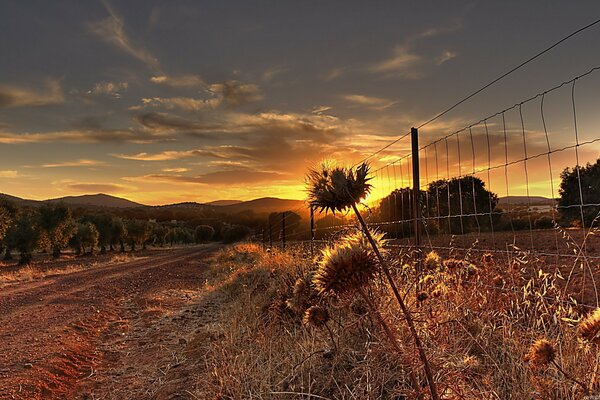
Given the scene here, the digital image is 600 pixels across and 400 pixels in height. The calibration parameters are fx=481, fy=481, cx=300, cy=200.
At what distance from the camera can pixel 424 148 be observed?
21.4ft

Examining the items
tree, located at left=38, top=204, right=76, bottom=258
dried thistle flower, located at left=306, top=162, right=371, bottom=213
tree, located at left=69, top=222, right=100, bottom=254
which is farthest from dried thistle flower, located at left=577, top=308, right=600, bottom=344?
tree, located at left=69, top=222, right=100, bottom=254

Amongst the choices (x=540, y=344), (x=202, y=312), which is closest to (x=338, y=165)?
(x=540, y=344)

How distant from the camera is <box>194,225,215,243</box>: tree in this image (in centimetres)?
10106

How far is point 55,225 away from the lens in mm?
40438

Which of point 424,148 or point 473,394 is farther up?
point 424,148

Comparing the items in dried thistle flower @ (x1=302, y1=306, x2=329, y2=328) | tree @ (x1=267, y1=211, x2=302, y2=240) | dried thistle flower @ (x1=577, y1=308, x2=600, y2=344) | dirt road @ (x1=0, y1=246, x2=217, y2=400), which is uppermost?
tree @ (x1=267, y1=211, x2=302, y2=240)

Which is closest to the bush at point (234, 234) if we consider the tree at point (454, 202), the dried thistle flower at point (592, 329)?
the tree at point (454, 202)

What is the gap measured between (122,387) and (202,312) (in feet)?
14.7

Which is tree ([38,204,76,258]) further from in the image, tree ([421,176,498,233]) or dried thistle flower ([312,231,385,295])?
dried thistle flower ([312,231,385,295])

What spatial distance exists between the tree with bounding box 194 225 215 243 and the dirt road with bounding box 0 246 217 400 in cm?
8637

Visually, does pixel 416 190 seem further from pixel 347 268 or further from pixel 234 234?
pixel 234 234

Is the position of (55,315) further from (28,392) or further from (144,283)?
(144,283)

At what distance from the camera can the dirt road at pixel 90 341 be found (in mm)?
5887

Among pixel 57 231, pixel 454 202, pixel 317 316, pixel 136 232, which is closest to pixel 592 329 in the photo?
pixel 317 316
